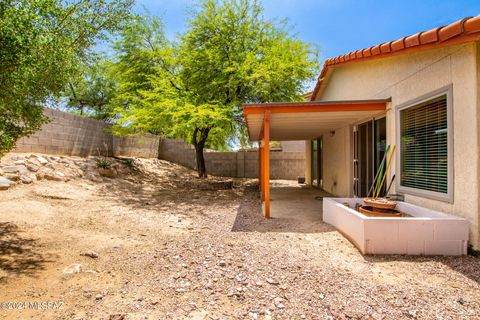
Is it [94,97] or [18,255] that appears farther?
[94,97]

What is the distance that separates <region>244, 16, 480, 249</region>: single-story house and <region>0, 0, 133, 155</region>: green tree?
3.10m

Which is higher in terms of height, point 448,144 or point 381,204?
point 448,144

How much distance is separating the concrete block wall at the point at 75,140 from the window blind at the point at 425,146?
397 inches

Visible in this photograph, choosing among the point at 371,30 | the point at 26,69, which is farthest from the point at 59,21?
the point at 371,30

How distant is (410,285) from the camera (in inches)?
117

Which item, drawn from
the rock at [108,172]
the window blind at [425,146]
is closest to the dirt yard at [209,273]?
the window blind at [425,146]

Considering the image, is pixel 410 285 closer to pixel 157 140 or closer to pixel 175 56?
pixel 175 56

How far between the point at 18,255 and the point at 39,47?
9.87 ft

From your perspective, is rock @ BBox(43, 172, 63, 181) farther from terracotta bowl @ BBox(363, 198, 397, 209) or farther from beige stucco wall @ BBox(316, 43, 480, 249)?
beige stucco wall @ BBox(316, 43, 480, 249)

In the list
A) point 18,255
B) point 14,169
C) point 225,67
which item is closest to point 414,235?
point 18,255

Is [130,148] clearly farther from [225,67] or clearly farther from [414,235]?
[414,235]

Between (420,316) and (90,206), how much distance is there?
7650mm

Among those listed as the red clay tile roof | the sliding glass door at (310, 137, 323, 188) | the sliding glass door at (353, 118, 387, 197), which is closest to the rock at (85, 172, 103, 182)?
the sliding glass door at (310, 137, 323, 188)

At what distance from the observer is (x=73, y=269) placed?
357 cm
